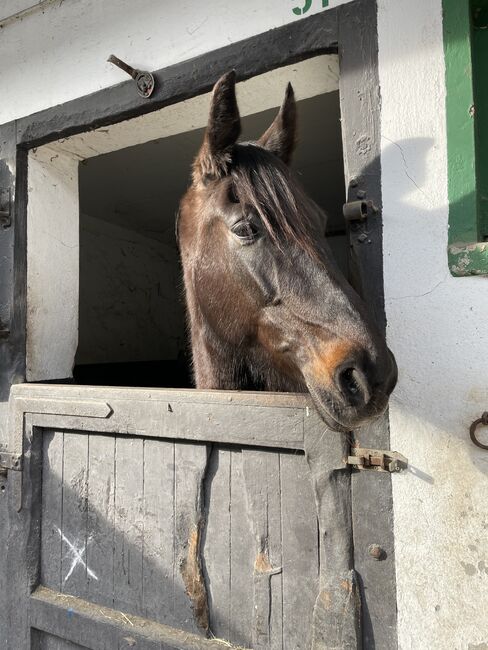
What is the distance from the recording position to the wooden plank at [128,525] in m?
1.74

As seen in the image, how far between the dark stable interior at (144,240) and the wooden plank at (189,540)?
200cm

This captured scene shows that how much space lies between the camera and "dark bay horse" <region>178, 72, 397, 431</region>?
1067 millimetres

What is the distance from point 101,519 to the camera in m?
1.85

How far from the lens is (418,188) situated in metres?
1.34

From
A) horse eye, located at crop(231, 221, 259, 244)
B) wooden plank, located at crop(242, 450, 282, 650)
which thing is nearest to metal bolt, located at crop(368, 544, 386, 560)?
wooden plank, located at crop(242, 450, 282, 650)

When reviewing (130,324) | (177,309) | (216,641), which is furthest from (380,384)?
(177,309)

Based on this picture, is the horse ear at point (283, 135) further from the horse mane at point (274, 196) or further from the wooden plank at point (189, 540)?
the wooden plank at point (189, 540)

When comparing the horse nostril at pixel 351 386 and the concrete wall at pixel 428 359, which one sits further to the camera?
the concrete wall at pixel 428 359

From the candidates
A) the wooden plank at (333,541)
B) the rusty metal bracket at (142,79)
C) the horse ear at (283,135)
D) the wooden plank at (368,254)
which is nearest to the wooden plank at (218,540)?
the wooden plank at (333,541)

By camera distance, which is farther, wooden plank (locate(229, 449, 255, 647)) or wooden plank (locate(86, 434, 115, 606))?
wooden plank (locate(86, 434, 115, 606))

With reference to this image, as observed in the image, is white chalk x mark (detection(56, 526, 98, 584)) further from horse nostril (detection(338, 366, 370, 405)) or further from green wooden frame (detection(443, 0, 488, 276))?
green wooden frame (detection(443, 0, 488, 276))

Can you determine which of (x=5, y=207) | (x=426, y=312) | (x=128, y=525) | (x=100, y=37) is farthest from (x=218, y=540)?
(x=100, y=37)

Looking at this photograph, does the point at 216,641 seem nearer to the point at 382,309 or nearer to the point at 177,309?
the point at 382,309

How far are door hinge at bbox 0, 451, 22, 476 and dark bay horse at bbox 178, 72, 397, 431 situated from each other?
3.67 feet
